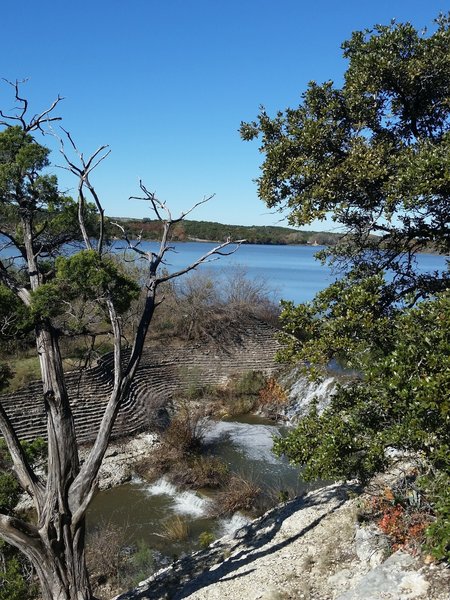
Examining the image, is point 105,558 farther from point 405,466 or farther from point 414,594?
point 414,594

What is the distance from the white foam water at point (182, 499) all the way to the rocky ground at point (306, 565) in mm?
2276

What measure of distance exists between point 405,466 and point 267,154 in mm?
5718

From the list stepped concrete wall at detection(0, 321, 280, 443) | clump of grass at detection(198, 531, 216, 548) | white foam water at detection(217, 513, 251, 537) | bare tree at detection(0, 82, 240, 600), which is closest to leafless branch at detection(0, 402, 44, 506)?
bare tree at detection(0, 82, 240, 600)

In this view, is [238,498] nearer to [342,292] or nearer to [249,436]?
[249,436]

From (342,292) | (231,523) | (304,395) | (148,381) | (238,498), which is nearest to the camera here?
(342,292)

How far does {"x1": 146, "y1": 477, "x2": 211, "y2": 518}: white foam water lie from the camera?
11.9 m

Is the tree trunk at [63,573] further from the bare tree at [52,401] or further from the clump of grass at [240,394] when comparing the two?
the clump of grass at [240,394]

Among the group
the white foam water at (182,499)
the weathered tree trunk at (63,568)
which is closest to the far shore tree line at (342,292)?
the weathered tree trunk at (63,568)

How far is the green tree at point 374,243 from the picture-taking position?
4.04 metres

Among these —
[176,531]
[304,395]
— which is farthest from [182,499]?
[304,395]

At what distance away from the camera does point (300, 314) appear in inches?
223

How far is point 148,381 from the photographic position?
724 inches

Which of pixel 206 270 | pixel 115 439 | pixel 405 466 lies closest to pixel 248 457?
pixel 115 439

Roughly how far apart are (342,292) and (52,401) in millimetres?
4414
